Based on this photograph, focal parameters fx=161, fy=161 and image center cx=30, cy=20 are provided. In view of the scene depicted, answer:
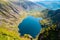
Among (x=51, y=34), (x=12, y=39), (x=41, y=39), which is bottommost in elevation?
(x=12, y=39)

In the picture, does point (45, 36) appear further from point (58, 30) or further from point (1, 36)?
point (1, 36)

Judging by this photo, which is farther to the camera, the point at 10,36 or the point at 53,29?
the point at 53,29

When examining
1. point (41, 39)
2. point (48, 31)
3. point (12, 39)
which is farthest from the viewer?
point (48, 31)

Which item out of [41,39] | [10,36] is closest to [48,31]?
[41,39]

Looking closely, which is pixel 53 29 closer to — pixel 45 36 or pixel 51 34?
pixel 51 34

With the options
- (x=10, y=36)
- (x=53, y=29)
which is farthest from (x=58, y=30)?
Result: (x=10, y=36)

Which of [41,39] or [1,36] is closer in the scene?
[1,36]

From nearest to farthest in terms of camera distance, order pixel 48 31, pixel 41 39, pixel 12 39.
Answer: pixel 12 39, pixel 41 39, pixel 48 31

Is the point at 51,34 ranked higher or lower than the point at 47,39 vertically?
higher

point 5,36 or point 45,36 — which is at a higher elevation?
point 45,36
